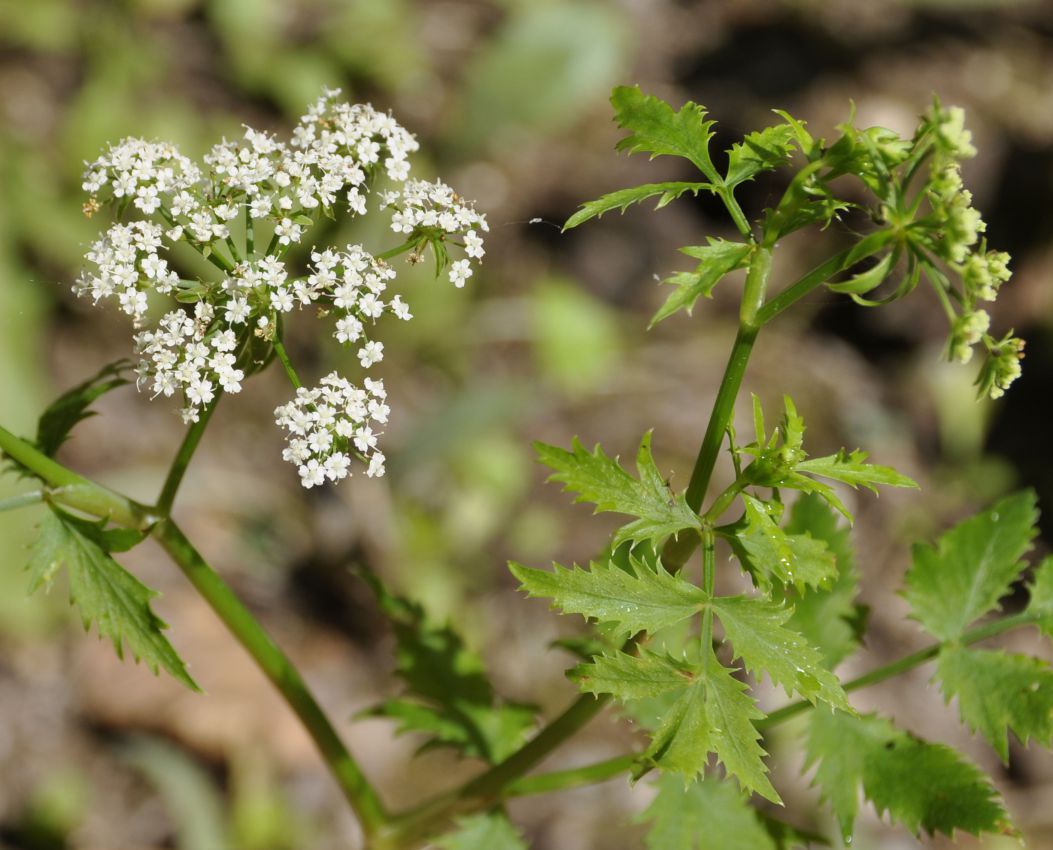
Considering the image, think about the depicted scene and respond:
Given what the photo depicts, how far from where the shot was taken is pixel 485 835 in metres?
2.56

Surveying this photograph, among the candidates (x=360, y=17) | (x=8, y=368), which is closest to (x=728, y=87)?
(x=360, y=17)

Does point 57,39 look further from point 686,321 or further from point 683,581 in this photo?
point 683,581

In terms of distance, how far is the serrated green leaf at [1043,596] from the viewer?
2.37 metres

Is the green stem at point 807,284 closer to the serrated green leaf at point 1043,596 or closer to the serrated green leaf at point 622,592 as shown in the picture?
the serrated green leaf at point 622,592

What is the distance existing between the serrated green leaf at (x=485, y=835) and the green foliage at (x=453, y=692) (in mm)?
193

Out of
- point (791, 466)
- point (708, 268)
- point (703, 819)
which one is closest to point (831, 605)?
point (703, 819)

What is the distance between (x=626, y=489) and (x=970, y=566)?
111 centimetres

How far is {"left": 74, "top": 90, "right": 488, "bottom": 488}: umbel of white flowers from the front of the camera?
194 centimetres

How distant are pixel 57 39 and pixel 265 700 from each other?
416 cm

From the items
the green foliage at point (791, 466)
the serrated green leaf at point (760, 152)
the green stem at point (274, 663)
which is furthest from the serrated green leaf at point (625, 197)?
the green stem at point (274, 663)

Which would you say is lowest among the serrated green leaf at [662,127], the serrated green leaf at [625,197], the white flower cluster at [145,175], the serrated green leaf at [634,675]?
the serrated green leaf at [634,675]

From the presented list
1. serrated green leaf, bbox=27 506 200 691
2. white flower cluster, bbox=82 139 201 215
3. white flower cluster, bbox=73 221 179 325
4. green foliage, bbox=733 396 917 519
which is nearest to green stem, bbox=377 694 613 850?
green foliage, bbox=733 396 917 519

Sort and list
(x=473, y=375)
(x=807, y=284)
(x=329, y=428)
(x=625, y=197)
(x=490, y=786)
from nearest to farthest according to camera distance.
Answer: (x=807, y=284)
(x=625, y=197)
(x=329, y=428)
(x=490, y=786)
(x=473, y=375)

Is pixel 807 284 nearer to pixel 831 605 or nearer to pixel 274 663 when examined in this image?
pixel 831 605
